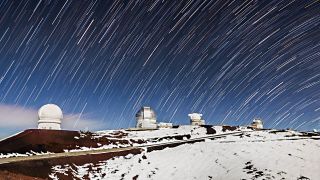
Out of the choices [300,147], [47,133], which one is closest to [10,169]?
[47,133]

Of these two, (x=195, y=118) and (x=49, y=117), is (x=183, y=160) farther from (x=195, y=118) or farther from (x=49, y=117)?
(x=195, y=118)

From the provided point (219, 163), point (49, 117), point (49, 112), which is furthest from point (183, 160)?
point (49, 112)

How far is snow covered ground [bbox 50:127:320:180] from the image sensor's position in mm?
21891

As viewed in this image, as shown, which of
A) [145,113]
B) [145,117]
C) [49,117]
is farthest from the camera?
[145,113]

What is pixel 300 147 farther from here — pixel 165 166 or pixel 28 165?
pixel 28 165

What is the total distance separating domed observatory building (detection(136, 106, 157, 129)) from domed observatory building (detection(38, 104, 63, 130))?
17459 millimetres

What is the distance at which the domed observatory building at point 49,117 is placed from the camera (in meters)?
34.9

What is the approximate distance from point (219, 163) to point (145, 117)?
28474mm

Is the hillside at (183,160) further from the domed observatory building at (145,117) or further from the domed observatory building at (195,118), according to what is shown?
the domed observatory building at (195,118)

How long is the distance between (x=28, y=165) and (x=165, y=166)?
8.81 meters

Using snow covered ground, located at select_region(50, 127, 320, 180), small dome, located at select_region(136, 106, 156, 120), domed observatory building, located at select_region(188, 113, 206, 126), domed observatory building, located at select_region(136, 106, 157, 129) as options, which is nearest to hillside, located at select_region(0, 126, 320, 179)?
snow covered ground, located at select_region(50, 127, 320, 180)

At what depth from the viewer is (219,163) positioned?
78.8ft

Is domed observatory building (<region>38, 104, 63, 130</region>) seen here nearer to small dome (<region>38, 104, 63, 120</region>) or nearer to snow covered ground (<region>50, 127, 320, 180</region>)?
small dome (<region>38, 104, 63, 120</region>)

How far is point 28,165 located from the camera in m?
21.8
